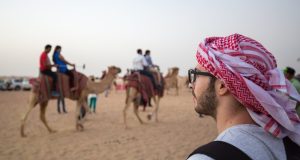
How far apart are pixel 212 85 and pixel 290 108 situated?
42cm

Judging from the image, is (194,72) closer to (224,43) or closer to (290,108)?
(224,43)

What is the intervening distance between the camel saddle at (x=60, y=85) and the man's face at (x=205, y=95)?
8.86 meters

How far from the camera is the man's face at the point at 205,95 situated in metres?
1.75

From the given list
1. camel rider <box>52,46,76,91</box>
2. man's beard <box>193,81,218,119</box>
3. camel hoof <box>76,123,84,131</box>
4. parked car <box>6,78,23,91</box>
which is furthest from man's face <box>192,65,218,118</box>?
parked car <box>6,78,23,91</box>

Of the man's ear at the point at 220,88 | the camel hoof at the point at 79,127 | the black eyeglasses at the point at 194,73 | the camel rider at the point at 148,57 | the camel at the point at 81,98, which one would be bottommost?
the camel hoof at the point at 79,127

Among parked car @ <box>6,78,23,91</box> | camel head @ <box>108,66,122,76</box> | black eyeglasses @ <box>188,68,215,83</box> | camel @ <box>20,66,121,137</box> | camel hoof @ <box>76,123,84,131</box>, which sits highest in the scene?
black eyeglasses @ <box>188,68,215,83</box>

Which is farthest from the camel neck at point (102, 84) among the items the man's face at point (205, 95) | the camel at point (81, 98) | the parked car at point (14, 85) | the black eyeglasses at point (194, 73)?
the parked car at point (14, 85)

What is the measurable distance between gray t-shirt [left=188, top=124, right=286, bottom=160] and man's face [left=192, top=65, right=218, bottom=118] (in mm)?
249

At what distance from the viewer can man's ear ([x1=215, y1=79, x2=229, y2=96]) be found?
1.70 metres

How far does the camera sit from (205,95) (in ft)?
5.79

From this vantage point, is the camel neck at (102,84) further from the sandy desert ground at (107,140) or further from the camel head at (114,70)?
the sandy desert ground at (107,140)

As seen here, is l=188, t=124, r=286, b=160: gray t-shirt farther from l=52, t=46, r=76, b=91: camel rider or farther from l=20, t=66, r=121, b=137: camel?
l=52, t=46, r=76, b=91: camel rider

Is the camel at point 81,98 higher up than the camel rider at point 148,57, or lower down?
lower down

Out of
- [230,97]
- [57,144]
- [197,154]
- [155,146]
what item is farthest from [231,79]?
[57,144]
